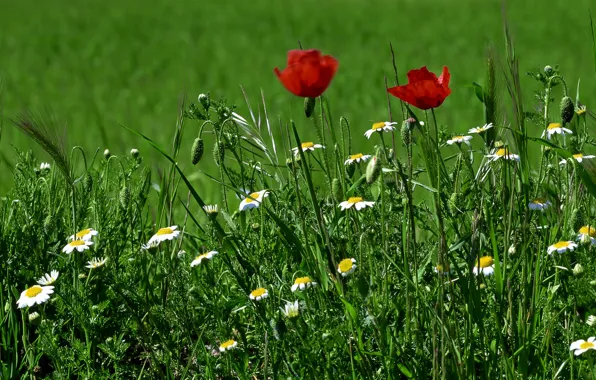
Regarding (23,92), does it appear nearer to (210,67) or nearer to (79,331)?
(210,67)

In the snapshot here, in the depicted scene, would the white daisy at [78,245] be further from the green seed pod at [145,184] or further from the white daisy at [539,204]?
the white daisy at [539,204]

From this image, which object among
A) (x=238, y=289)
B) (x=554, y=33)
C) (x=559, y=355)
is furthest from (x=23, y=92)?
(x=559, y=355)

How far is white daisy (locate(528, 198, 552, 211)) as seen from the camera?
1.99 meters

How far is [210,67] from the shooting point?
27.0 feet

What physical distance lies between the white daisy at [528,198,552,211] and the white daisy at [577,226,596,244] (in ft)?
0.37

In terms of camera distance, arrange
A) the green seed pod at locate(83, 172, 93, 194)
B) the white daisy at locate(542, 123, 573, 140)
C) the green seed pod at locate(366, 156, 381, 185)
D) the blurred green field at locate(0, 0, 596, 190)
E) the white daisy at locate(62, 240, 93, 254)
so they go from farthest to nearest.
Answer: the blurred green field at locate(0, 0, 596, 190), the green seed pod at locate(83, 172, 93, 194), the white daisy at locate(542, 123, 573, 140), the white daisy at locate(62, 240, 93, 254), the green seed pod at locate(366, 156, 381, 185)

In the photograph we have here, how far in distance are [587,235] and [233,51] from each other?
7.33m

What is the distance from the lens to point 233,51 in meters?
8.92

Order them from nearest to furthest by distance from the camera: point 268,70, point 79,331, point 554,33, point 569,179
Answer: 1. point 569,179
2. point 79,331
3. point 268,70
4. point 554,33

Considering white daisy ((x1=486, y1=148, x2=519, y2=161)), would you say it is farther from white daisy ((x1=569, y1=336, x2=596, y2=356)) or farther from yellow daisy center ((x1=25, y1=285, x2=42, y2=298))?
yellow daisy center ((x1=25, y1=285, x2=42, y2=298))

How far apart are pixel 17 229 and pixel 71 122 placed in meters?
4.03

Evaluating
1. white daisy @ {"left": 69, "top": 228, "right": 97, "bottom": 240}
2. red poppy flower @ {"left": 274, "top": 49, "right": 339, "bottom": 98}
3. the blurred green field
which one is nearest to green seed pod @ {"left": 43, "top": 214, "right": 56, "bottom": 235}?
white daisy @ {"left": 69, "top": 228, "right": 97, "bottom": 240}

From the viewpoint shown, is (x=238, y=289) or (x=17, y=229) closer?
(x=238, y=289)

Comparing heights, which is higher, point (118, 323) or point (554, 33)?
point (554, 33)
